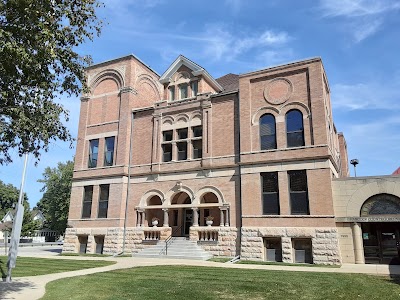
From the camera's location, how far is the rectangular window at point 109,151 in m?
27.7

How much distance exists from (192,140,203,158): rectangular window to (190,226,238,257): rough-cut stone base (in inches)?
218

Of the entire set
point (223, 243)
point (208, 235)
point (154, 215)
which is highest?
point (154, 215)

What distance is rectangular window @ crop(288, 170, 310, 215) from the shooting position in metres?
20.1

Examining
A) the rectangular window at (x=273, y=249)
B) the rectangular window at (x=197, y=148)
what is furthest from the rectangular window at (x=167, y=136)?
the rectangular window at (x=273, y=249)

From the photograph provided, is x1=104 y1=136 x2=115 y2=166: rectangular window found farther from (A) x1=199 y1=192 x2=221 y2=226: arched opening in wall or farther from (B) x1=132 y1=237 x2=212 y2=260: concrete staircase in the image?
(A) x1=199 y1=192 x2=221 y2=226: arched opening in wall

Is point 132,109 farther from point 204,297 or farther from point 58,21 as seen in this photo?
point 204,297

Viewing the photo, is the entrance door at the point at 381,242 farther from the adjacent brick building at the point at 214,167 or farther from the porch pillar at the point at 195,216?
the porch pillar at the point at 195,216

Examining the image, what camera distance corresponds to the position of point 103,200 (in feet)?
88.6

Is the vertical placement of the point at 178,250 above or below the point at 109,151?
below

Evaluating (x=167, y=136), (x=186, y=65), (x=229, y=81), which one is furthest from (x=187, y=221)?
(x=229, y=81)

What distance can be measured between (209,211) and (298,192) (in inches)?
271

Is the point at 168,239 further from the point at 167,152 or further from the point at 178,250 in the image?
the point at 167,152

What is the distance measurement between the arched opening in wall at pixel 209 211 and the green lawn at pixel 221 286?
357 inches

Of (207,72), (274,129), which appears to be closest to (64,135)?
(274,129)
